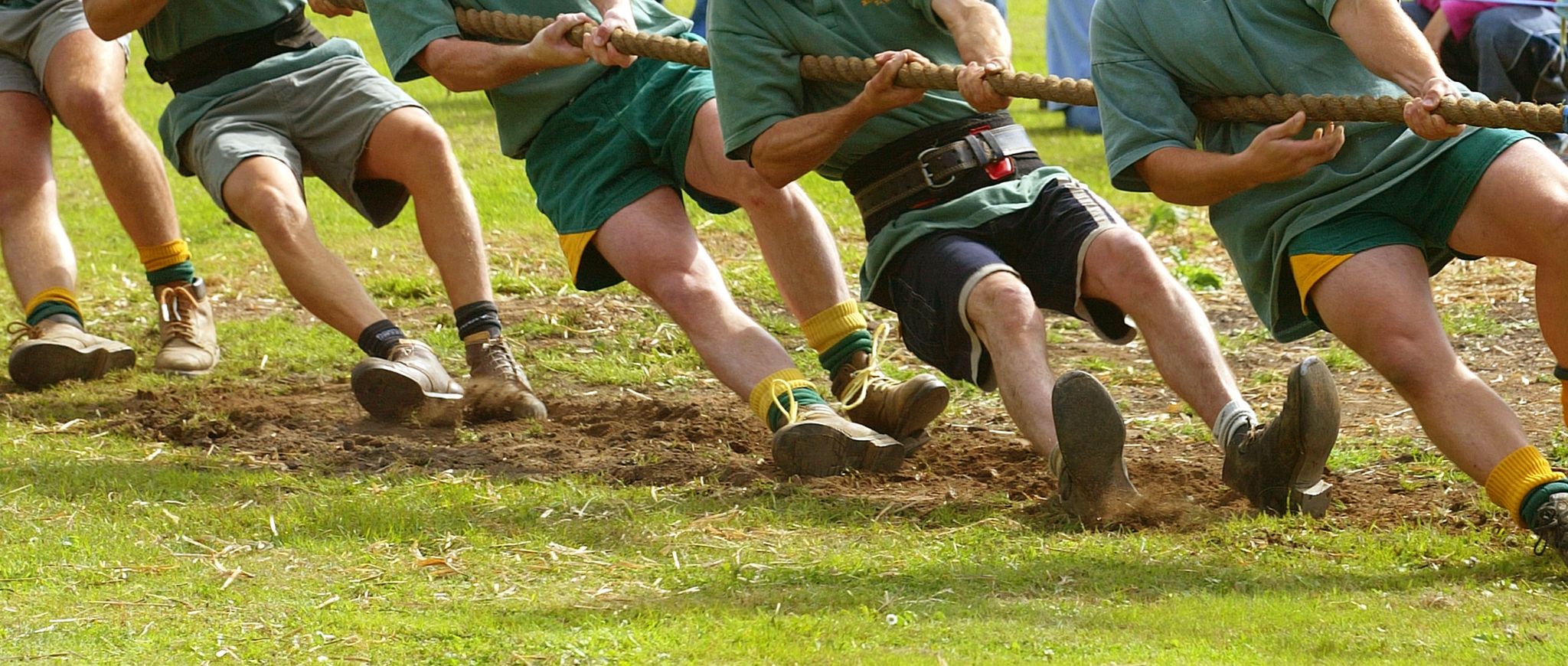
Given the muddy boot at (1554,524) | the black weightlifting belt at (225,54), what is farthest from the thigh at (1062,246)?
the black weightlifting belt at (225,54)

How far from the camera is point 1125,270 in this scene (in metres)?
3.89

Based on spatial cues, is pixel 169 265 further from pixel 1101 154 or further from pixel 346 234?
pixel 1101 154

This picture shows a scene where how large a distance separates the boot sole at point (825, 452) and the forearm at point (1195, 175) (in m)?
0.96

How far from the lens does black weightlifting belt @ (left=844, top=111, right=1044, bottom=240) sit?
13.8 ft

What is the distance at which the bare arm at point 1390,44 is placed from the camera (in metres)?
3.42

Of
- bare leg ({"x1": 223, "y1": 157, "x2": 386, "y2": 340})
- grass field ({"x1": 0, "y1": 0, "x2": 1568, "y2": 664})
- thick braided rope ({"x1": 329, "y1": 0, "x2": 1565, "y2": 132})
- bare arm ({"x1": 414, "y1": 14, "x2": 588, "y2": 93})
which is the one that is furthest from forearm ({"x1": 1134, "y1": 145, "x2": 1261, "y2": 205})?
bare leg ({"x1": 223, "y1": 157, "x2": 386, "y2": 340})

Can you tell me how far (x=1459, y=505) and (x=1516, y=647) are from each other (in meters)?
0.99

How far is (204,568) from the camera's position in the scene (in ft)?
11.6

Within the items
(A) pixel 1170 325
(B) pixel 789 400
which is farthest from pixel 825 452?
(A) pixel 1170 325

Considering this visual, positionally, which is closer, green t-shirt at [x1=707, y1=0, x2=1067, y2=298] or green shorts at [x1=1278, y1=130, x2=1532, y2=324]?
green shorts at [x1=1278, y1=130, x2=1532, y2=324]

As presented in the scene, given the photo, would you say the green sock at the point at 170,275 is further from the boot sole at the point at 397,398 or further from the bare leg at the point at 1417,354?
the bare leg at the point at 1417,354

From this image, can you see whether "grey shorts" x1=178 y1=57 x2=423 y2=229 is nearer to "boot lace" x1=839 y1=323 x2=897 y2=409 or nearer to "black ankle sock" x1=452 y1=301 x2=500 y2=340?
"black ankle sock" x1=452 y1=301 x2=500 y2=340

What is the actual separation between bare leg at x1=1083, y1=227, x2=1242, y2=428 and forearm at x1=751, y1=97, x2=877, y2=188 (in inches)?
26.2

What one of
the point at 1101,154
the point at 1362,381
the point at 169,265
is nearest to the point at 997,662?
the point at 1362,381
